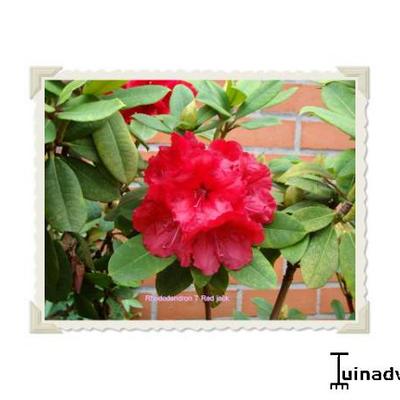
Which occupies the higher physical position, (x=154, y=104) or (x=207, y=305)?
(x=154, y=104)

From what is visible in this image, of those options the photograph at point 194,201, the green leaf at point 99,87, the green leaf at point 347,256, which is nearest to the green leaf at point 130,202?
the photograph at point 194,201

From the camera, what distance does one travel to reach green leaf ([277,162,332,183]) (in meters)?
0.61

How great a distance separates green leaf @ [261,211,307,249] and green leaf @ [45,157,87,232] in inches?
7.0

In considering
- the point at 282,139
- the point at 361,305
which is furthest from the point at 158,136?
the point at 361,305

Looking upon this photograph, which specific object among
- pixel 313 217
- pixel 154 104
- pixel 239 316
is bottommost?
pixel 239 316

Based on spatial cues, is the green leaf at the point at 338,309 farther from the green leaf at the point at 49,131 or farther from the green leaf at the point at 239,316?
the green leaf at the point at 49,131

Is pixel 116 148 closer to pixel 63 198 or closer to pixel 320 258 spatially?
pixel 63 198

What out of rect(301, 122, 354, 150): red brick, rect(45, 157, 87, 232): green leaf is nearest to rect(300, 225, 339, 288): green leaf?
rect(301, 122, 354, 150): red brick

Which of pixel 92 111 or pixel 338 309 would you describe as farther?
pixel 338 309

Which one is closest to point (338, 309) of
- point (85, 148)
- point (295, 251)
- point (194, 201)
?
point (295, 251)

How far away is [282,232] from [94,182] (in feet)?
0.62

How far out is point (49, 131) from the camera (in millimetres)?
574

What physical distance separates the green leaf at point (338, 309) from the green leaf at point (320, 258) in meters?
0.08

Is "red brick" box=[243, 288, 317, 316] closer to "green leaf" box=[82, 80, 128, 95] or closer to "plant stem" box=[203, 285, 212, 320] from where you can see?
"plant stem" box=[203, 285, 212, 320]
